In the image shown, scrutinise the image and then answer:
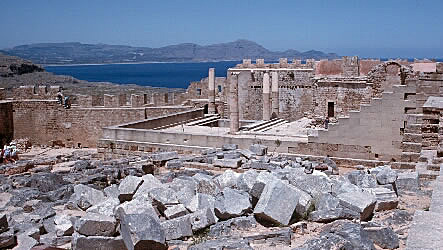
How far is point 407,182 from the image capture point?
Result: 8.78m

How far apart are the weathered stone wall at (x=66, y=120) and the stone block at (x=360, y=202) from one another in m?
17.7

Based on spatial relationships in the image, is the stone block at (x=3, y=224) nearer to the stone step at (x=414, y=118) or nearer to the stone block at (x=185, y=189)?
the stone block at (x=185, y=189)

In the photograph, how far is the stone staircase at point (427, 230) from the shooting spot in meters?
4.27

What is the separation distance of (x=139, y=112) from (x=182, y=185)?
16.1 metres

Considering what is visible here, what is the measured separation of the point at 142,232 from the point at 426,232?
11.0 feet

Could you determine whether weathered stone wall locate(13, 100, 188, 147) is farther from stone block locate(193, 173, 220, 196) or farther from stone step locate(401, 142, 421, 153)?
stone block locate(193, 173, 220, 196)

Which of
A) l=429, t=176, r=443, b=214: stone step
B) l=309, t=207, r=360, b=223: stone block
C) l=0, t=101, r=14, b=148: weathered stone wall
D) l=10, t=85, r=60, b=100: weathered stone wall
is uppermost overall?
l=10, t=85, r=60, b=100: weathered stone wall

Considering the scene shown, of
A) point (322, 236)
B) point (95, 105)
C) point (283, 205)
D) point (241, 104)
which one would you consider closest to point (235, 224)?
point (283, 205)

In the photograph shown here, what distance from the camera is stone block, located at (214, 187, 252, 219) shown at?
283 inches

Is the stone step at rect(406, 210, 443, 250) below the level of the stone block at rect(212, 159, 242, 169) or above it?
above

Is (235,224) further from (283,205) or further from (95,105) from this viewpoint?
(95,105)

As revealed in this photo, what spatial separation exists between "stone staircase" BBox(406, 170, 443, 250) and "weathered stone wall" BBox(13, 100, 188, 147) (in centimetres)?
1985

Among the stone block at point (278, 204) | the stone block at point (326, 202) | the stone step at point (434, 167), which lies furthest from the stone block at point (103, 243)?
the stone step at point (434, 167)

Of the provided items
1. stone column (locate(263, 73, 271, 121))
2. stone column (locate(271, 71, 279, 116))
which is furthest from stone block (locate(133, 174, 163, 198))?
stone column (locate(271, 71, 279, 116))
